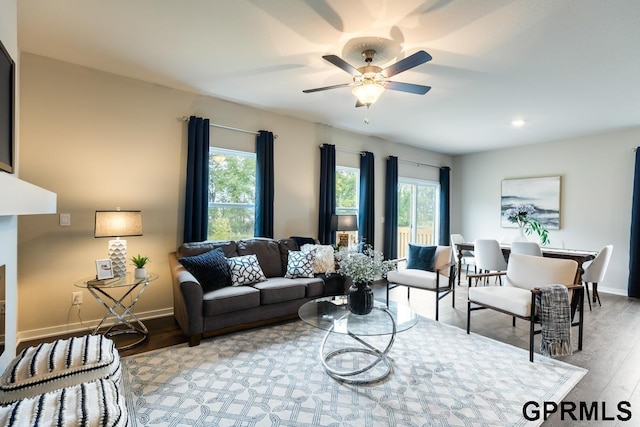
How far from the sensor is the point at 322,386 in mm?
2270

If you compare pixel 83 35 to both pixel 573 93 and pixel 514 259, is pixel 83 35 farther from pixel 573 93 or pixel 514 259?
pixel 573 93

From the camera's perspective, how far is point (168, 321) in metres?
3.55

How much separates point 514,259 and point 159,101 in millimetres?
4531

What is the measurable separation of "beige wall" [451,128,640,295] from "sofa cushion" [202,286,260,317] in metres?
5.70

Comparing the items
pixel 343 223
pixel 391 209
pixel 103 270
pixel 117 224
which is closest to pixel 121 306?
pixel 103 270

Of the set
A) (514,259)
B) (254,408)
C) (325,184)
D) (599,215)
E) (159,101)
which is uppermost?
(159,101)

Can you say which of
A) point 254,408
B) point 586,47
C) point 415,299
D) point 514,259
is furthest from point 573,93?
point 254,408

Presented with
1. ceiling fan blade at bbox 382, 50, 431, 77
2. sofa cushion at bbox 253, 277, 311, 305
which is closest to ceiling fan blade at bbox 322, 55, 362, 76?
ceiling fan blade at bbox 382, 50, 431, 77

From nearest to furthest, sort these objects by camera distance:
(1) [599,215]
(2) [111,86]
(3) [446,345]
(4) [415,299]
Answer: (3) [446,345] < (2) [111,86] < (4) [415,299] < (1) [599,215]

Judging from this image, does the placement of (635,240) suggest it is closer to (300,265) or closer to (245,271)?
(300,265)

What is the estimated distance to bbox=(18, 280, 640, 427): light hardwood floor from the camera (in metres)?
2.20

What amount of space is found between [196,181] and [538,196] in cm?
618

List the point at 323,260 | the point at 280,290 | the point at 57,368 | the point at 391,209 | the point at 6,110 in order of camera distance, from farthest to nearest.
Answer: the point at 391,209, the point at 323,260, the point at 280,290, the point at 6,110, the point at 57,368

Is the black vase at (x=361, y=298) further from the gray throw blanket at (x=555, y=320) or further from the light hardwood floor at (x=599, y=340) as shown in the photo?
the gray throw blanket at (x=555, y=320)
